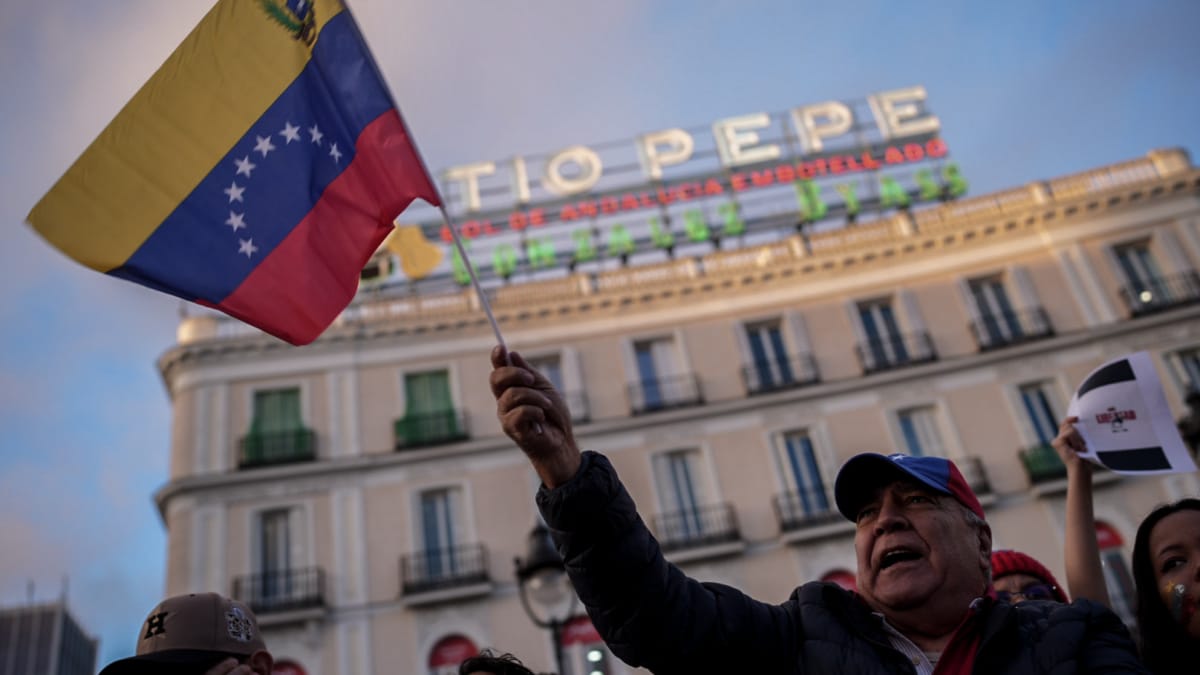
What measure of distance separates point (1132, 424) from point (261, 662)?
4.26 metres

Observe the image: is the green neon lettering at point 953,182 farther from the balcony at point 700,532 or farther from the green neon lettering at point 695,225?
the balcony at point 700,532

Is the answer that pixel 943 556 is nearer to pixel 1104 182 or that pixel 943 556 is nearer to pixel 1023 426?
pixel 1023 426

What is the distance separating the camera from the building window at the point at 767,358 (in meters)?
24.3

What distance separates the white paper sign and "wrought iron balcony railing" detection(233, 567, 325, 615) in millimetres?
19147

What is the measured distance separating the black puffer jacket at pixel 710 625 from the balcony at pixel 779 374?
71.0 feet

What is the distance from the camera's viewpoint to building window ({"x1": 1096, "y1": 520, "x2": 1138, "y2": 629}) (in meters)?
20.5

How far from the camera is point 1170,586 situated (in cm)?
334

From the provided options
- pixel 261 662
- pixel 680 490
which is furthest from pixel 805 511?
pixel 261 662

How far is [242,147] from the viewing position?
3957 mm

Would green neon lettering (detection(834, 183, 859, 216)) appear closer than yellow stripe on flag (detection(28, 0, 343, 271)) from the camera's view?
No

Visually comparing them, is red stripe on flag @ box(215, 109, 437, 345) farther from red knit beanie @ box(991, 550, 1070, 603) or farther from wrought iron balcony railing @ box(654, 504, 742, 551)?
wrought iron balcony railing @ box(654, 504, 742, 551)

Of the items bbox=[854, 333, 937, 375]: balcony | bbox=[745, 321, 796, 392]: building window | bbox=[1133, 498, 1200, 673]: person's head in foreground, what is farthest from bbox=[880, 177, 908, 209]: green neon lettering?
bbox=[1133, 498, 1200, 673]: person's head in foreground

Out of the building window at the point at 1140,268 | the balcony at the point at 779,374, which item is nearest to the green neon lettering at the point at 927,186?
the building window at the point at 1140,268

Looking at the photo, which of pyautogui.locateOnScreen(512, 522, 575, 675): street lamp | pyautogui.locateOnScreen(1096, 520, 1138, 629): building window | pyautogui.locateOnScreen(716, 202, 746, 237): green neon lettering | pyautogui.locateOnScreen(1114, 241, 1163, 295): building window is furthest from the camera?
pyautogui.locateOnScreen(716, 202, 746, 237): green neon lettering
